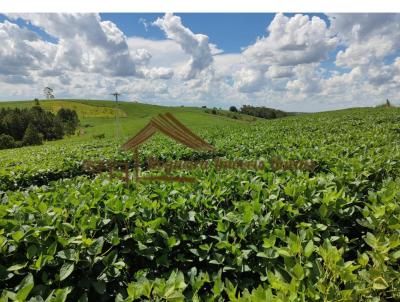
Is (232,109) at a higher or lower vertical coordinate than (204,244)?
lower

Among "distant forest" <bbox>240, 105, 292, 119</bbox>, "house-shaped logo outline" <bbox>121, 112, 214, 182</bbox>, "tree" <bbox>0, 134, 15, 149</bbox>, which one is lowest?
"tree" <bbox>0, 134, 15, 149</bbox>

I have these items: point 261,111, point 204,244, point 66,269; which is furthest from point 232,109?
point 66,269

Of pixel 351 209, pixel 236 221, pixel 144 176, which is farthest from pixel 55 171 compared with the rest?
pixel 351 209

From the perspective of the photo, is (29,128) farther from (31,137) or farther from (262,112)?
(262,112)

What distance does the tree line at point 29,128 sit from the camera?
6819 centimetres

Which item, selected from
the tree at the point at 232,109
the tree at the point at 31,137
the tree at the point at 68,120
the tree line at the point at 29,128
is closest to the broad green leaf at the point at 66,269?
the tree line at the point at 29,128

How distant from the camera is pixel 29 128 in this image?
69750 mm

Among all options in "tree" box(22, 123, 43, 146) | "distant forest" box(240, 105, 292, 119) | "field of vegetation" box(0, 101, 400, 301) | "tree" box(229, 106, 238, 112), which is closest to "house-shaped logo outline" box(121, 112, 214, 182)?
"field of vegetation" box(0, 101, 400, 301)

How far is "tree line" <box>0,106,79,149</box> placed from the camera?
224ft

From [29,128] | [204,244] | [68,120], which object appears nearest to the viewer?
[204,244]

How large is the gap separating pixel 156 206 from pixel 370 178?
3737mm

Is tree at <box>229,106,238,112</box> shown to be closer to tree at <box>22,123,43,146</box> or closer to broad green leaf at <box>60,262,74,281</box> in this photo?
tree at <box>22,123,43,146</box>

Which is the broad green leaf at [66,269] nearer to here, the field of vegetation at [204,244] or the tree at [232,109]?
the field of vegetation at [204,244]

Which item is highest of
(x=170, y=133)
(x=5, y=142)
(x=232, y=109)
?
(x=170, y=133)
